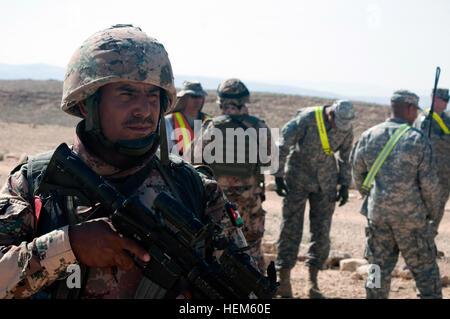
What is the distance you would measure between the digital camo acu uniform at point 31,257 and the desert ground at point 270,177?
4195 mm

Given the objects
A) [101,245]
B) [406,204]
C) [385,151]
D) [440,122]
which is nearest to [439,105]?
[440,122]

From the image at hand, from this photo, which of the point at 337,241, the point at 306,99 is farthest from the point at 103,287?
the point at 306,99

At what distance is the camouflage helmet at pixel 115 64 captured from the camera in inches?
81.4

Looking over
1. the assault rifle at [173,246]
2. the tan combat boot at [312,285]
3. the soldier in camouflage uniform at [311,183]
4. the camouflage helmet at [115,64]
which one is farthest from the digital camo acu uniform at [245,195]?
the assault rifle at [173,246]

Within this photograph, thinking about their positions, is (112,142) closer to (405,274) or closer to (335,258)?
(405,274)

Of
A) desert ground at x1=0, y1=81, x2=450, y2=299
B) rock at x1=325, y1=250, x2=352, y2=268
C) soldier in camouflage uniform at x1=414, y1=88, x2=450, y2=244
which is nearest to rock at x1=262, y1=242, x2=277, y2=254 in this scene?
desert ground at x1=0, y1=81, x2=450, y2=299

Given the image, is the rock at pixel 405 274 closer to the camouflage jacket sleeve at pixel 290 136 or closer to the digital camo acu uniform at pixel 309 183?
the digital camo acu uniform at pixel 309 183

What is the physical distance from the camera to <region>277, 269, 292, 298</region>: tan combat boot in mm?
5730

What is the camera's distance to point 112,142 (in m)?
2.03

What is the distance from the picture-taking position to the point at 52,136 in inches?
929

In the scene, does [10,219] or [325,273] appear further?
[325,273]

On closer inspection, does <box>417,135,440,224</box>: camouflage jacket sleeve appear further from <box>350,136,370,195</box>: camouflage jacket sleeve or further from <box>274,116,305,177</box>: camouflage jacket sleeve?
<box>274,116,305,177</box>: camouflage jacket sleeve
